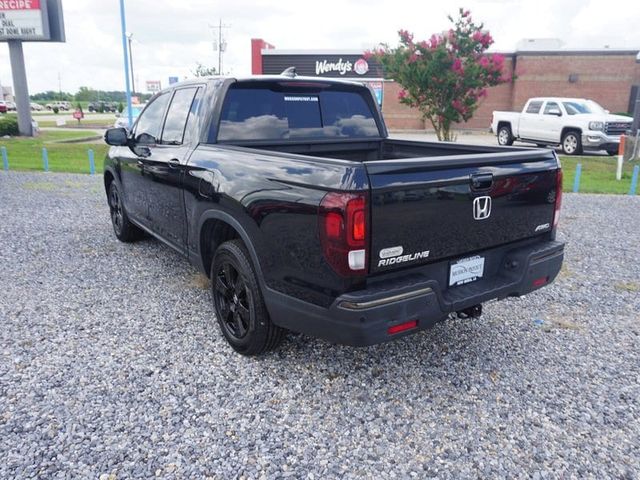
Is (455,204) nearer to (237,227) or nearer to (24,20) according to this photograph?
(237,227)

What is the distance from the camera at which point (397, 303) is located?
2619 mm

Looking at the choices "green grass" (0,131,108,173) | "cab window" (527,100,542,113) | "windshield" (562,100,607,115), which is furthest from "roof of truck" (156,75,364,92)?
"cab window" (527,100,542,113)

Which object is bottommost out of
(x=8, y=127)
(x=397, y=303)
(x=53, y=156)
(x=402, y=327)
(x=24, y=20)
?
(x=53, y=156)

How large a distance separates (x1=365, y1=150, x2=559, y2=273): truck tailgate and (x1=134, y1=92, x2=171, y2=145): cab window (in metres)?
2.91

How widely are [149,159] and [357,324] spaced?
2.98 m

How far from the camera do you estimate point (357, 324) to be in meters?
2.57

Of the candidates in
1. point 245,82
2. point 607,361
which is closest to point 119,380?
point 245,82

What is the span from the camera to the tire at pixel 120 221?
6043 millimetres

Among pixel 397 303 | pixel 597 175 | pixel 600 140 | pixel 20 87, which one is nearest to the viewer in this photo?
pixel 397 303

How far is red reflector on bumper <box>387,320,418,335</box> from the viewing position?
8.70ft

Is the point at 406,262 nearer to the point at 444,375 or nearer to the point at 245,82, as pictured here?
the point at 444,375

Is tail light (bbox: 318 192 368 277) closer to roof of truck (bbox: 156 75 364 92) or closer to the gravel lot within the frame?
the gravel lot

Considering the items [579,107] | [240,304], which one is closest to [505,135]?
[579,107]

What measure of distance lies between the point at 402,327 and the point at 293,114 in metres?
2.26
